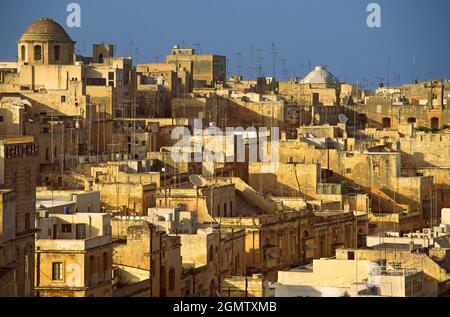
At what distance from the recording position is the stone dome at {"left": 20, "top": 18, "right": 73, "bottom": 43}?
257ft

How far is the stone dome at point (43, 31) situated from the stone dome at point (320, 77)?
2433 centimetres

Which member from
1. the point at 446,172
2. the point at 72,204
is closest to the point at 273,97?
the point at 446,172

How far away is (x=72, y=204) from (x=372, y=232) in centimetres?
1118

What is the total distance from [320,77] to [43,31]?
27289mm

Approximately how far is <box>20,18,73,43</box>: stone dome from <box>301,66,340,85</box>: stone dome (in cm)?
2433

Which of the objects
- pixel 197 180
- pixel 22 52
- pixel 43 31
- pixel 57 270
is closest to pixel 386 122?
pixel 43 31

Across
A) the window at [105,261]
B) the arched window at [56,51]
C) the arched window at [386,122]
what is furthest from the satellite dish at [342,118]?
the window at [105,261]

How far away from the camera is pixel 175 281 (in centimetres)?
4397

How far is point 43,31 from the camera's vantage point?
7875 centimetres

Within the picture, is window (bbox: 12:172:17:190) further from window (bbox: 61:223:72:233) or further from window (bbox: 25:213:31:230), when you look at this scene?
window (bbox: 61:223:72:233)

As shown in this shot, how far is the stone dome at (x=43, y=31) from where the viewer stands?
78.3 metres

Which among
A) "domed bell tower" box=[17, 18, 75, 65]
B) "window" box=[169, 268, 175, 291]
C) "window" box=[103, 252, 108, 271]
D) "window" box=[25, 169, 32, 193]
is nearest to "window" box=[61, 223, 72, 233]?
"window" box=[169, 268, 175, 291]
